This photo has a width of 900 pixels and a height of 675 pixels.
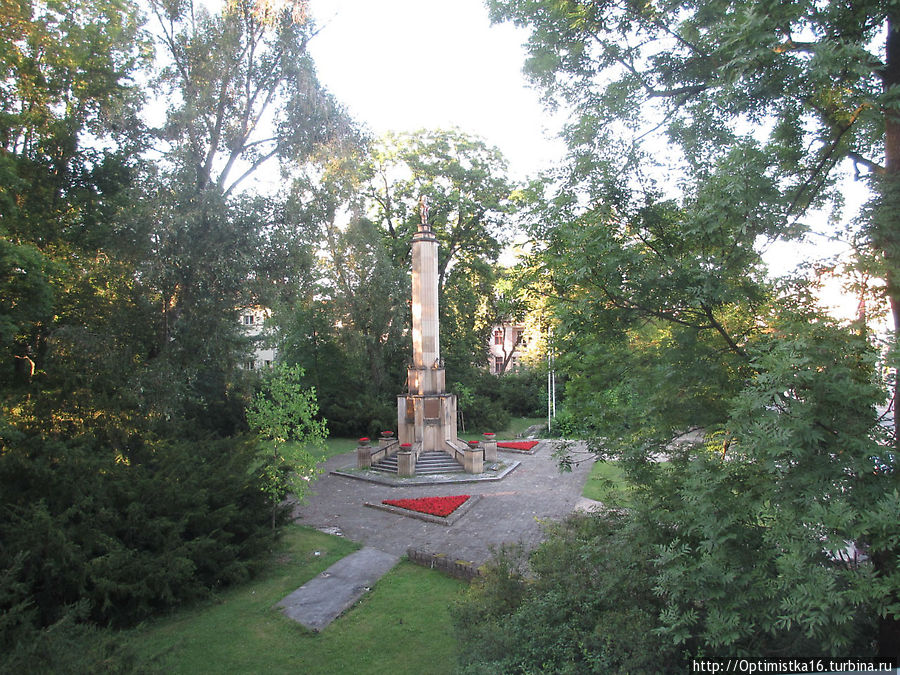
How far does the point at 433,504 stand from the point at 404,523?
4.02 ft

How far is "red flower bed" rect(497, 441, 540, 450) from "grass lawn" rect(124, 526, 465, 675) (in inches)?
591

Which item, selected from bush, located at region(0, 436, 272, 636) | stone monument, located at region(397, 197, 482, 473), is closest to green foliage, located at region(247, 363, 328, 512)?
bush, located at region(0, 436, 272, 636)

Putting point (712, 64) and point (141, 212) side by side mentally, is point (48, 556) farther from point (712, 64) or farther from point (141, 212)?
point (712, 64)

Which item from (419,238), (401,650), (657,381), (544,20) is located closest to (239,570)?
(401,650)

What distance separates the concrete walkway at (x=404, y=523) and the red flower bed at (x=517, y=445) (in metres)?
3.86

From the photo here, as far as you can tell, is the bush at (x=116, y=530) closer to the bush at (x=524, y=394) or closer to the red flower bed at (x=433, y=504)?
the red flower bed at (x=433, y=504)

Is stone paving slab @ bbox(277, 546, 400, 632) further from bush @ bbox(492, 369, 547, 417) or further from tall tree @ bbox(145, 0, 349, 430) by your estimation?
bush @ bbox(492, 369, 547, 417)

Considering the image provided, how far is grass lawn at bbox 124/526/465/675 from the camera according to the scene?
6.92 m

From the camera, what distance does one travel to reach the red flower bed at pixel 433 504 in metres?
13.7

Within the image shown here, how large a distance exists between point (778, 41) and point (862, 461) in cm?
351

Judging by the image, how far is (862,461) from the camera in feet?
11.9

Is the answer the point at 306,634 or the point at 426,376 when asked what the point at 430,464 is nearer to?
the point at 426,376

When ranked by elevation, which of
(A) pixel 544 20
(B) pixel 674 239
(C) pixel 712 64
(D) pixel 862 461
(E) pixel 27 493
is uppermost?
(A) pixel 544 20

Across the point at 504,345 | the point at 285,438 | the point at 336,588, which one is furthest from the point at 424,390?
the point at 504,345
